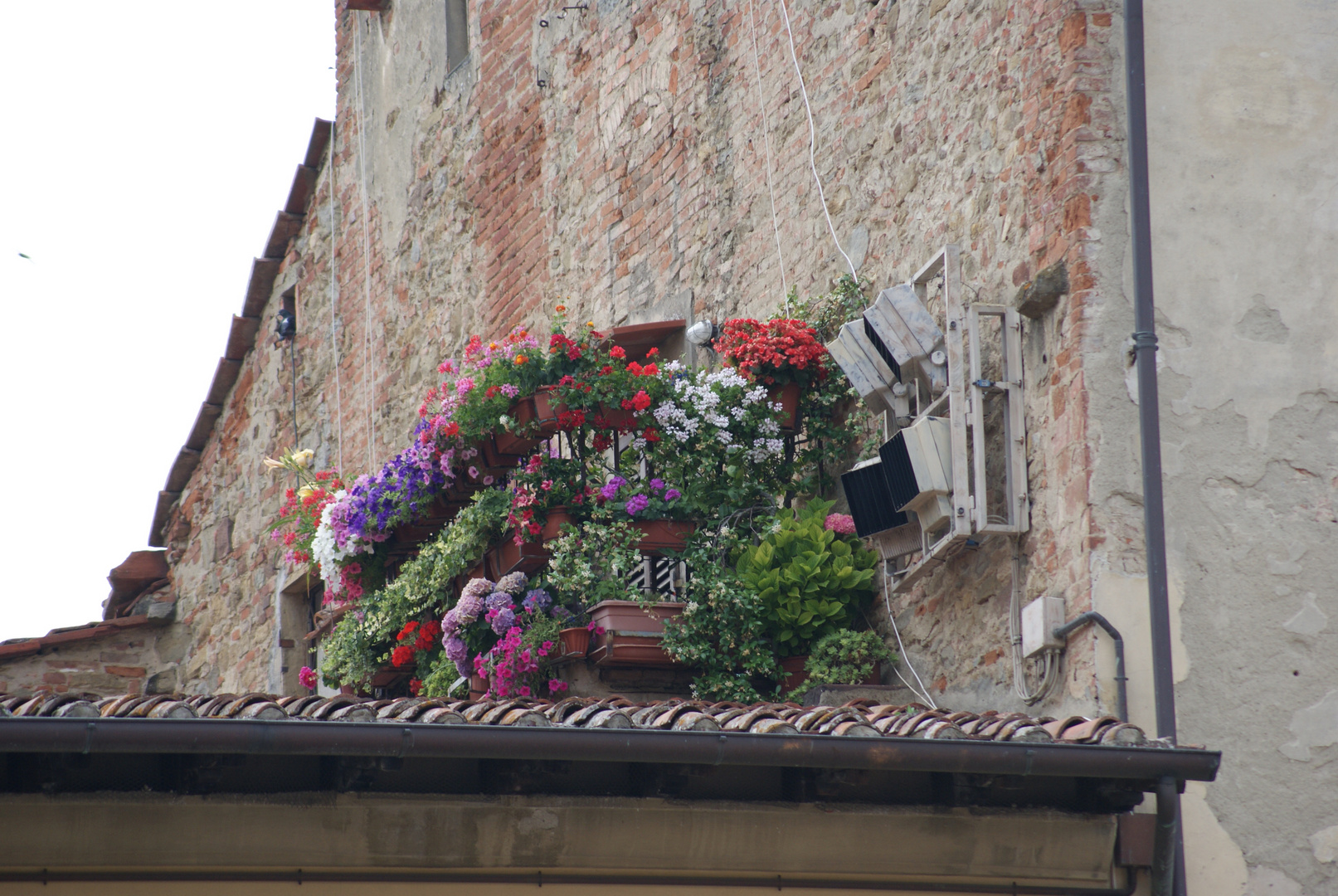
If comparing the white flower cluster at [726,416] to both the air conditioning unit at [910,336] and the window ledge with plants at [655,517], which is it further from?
the air conditioning unit at [910,336]

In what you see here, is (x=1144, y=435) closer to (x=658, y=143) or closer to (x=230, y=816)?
(x=230, y=816)

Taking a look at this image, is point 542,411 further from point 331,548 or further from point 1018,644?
point 1018,644

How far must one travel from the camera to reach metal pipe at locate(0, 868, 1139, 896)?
4938mm

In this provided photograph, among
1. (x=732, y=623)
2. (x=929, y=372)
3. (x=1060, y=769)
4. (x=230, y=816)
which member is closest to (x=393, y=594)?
(x=732, y=623)

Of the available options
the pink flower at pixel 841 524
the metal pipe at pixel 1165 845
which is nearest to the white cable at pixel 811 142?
the pink flower at pixel 841 524

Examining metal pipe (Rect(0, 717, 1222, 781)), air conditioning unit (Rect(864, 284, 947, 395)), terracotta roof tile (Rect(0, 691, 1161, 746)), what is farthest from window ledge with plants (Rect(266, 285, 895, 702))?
metal pipe (Rect(0, 717, 1222, 781))

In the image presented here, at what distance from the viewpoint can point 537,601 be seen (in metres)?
7.67

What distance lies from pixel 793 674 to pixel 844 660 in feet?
0.82

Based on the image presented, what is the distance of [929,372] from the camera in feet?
22.2

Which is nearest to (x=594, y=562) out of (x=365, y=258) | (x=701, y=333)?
(x=701, y=333)

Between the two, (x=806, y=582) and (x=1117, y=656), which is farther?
(x=806, y=582)

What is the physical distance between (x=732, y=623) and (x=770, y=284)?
201 cm

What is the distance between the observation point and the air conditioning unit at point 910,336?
677cm

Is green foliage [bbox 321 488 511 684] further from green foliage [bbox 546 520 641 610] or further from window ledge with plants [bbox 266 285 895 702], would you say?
green foliage [bbox 546 520 641 610]
